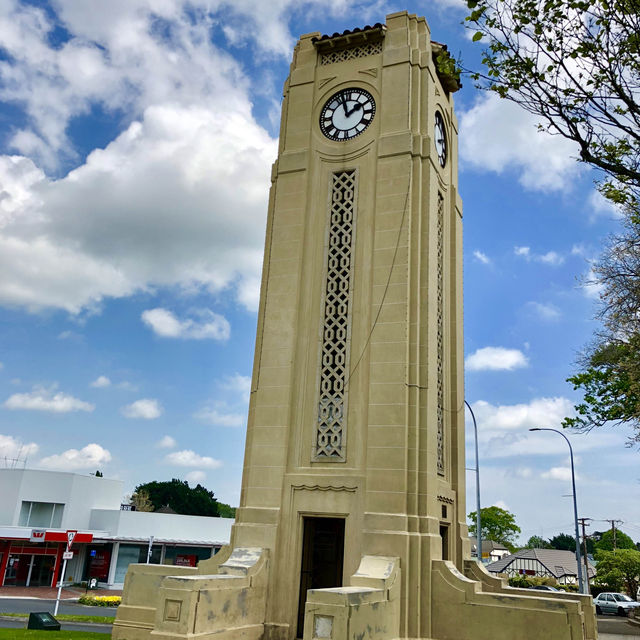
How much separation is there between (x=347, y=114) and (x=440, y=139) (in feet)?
12.1

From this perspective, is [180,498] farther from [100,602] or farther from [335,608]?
[335,608]

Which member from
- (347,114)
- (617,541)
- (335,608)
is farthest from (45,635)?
(617,541)

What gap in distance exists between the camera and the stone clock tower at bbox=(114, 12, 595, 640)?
1499 cm

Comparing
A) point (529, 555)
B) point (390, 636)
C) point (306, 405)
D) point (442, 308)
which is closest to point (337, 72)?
point (442, 308)

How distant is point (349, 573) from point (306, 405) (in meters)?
4.56

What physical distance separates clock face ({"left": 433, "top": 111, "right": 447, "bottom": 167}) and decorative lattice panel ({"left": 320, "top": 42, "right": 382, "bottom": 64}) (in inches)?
121

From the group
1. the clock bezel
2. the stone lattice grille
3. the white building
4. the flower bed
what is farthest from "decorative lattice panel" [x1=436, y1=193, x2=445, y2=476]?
the white building

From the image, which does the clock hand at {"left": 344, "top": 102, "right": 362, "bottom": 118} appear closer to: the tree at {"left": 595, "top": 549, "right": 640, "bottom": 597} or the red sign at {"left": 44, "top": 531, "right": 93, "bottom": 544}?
the red sign at {"left": 44, "top": 531, "right": 93, "bottom": 544}

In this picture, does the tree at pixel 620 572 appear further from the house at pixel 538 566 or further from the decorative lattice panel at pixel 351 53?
the decorative lattice panel at pixel 351 53

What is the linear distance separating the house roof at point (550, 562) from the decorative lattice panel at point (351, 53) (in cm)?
7477

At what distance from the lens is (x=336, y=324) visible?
Result: 61.2 feet

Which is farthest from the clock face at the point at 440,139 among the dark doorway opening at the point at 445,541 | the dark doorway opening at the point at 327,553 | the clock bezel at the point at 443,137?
the dark doorway opening at the point at 327,553

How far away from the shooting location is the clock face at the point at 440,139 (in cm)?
2180

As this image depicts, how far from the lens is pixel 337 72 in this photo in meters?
21.1
